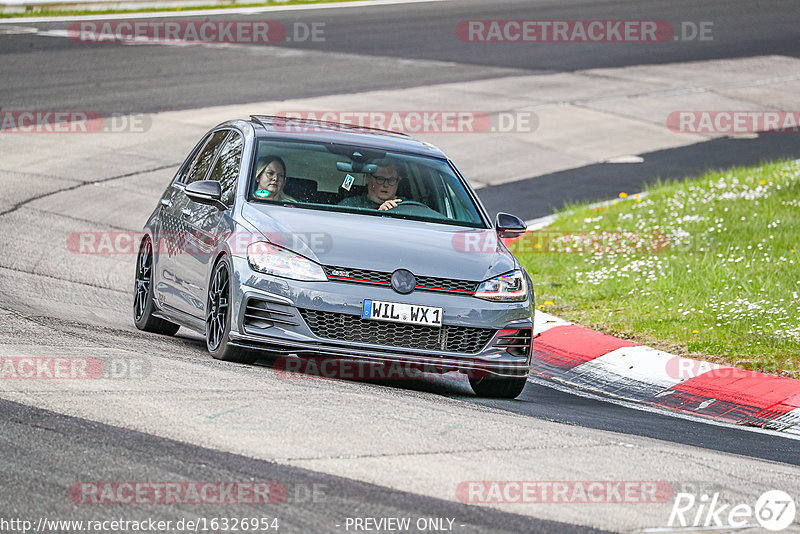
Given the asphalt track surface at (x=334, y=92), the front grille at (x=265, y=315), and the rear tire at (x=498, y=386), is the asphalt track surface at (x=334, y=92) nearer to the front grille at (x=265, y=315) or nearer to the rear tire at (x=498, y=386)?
the rear tire at (x=498, y=386)

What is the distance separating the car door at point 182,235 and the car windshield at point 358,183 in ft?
2.50

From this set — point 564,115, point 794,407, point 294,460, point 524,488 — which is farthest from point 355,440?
point 564,115

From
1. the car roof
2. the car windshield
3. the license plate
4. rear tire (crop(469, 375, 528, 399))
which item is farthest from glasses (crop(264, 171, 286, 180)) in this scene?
rear tire (crop(469, 375, 528, 399))

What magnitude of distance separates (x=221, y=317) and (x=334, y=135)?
187 centimetres

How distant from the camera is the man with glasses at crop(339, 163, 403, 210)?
28.6ft

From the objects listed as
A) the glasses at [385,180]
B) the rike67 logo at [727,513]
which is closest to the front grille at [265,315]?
the glasses at [385,180]

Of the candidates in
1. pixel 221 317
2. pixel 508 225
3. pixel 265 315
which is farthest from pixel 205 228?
pixel 508 225

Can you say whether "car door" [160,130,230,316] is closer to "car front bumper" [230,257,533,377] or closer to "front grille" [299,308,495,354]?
"car front bumper" [230,257,533,377]

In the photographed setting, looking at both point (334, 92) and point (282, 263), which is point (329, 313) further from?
point (334, 92)

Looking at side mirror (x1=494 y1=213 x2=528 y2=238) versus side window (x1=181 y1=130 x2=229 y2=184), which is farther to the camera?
side window (x1=181 y1=130 x2=229 y2=184)

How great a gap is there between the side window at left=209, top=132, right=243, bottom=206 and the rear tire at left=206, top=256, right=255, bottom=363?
624mm

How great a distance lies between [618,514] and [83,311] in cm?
594

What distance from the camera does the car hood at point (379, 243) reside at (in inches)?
307

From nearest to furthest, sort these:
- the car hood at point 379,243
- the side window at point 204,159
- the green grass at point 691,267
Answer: the car hood at point 379,243 → the side window at point 204,159 → the green grass at point 691,267
